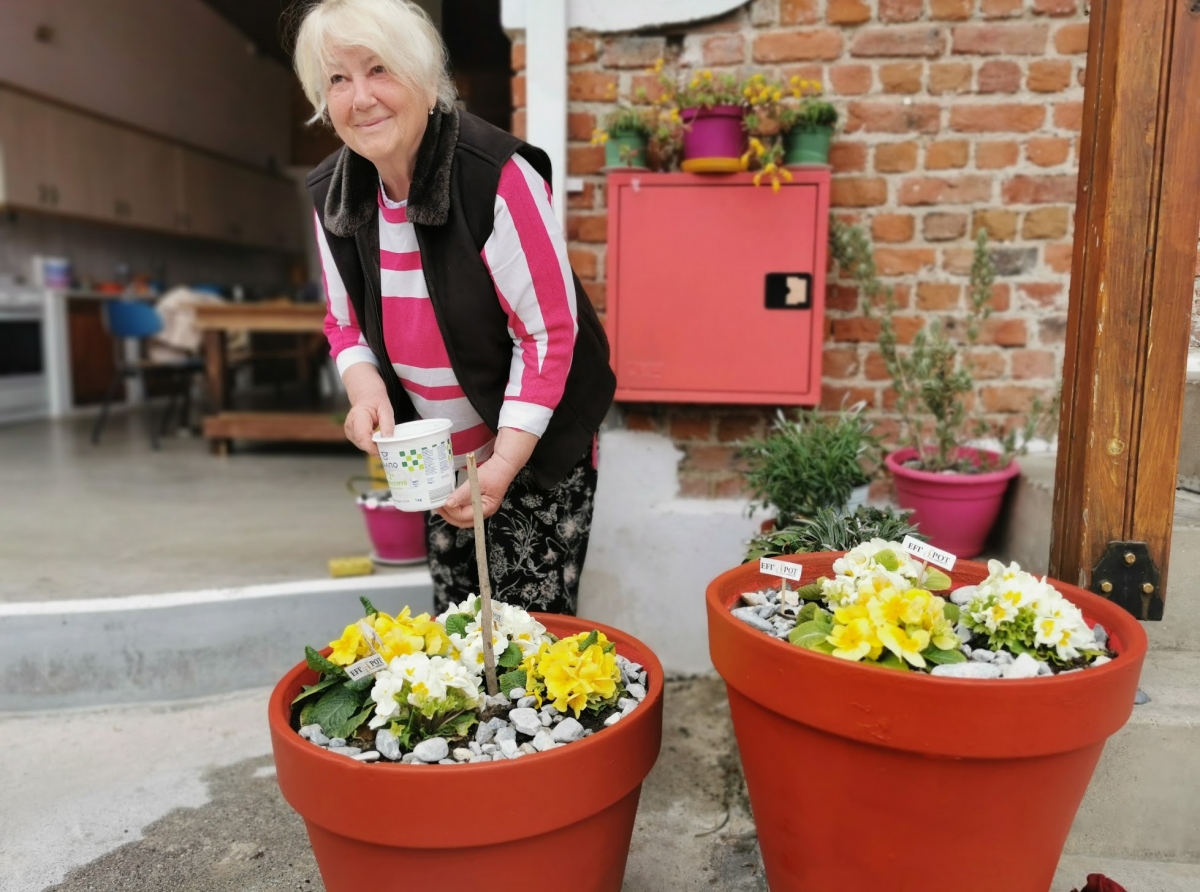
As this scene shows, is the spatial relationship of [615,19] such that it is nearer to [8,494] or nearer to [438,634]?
[438,634]

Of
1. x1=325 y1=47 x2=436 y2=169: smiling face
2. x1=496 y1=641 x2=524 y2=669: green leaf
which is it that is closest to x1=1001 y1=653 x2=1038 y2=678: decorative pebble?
x1=496 y1=641 x2=524 y2=669: green leaf

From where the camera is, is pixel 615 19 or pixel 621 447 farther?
pixel 621 447

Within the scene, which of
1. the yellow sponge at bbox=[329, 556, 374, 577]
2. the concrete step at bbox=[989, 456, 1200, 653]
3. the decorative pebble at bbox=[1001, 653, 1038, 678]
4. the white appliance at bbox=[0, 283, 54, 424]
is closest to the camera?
the decorative pebble at bbox=[1001, 653, 1038, 678]

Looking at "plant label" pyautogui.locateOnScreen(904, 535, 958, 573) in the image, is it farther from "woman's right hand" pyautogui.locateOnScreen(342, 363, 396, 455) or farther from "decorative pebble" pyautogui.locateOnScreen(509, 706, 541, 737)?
"woman's right hand" pyautogui.locateOnScreen(342, 363, 396, 455)

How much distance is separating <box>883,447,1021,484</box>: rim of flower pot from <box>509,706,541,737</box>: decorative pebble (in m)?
1.20

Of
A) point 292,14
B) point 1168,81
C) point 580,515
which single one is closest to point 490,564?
point 580,515

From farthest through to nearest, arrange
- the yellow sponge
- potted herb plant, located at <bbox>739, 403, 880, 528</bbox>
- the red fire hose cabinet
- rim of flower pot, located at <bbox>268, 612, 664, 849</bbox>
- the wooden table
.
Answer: the wooden table, the yellow sponge, the red fire hose cabinet, potted herb plant, located at <bbox>739, 403, 880, 528</bbox>, rim of flower pot, located at <bbox>268, 612, 664, 849</bbox>

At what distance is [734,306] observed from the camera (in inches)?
82.4

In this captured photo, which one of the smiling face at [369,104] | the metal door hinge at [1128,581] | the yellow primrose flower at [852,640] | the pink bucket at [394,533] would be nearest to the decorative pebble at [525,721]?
the yellow primrose flower at [852,640]

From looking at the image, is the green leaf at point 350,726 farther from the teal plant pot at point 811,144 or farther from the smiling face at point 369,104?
the teal plant pot at point 811,144

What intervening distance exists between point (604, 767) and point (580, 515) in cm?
63

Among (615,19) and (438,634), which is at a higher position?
(615,19)

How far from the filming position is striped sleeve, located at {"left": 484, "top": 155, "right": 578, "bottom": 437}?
1309 millimetres

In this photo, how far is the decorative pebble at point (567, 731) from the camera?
1076 millimetres
